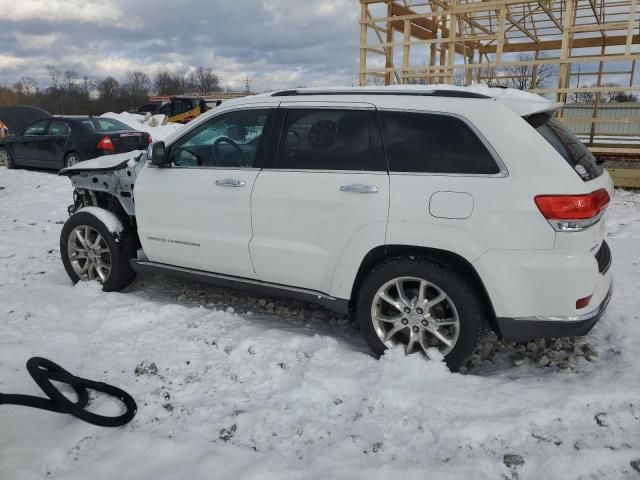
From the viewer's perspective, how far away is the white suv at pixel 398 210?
9.43 ft

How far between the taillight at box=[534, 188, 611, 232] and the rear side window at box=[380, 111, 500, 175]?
0.33m

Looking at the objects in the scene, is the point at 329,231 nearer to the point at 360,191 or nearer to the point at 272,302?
the point at 360,191

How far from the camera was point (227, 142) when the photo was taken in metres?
4.05

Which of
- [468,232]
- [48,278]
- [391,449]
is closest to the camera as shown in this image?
[391,449]

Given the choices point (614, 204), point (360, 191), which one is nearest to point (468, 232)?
point (360, 191)

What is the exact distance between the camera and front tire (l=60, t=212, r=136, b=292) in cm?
449

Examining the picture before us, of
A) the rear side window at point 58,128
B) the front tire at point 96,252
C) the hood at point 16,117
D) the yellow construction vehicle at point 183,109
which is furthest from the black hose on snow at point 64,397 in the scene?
the yellow construction vehicle at point 183,109

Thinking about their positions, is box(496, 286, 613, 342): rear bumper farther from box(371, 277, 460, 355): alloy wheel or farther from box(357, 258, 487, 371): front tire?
box(371, 277, 460, 355): alloy wheel

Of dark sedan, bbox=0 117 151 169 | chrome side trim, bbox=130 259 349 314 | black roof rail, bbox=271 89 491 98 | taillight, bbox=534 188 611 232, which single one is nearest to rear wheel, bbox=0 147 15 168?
dark sedan, bbox=0 117 151 169

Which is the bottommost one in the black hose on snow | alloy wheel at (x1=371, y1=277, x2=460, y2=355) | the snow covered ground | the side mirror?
the snow covered ground

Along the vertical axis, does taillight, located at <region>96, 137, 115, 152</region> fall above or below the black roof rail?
below

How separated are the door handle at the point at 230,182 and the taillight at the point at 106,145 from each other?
8.36 m

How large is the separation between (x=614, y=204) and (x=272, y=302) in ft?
20.3

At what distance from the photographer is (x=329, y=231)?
338 cm
